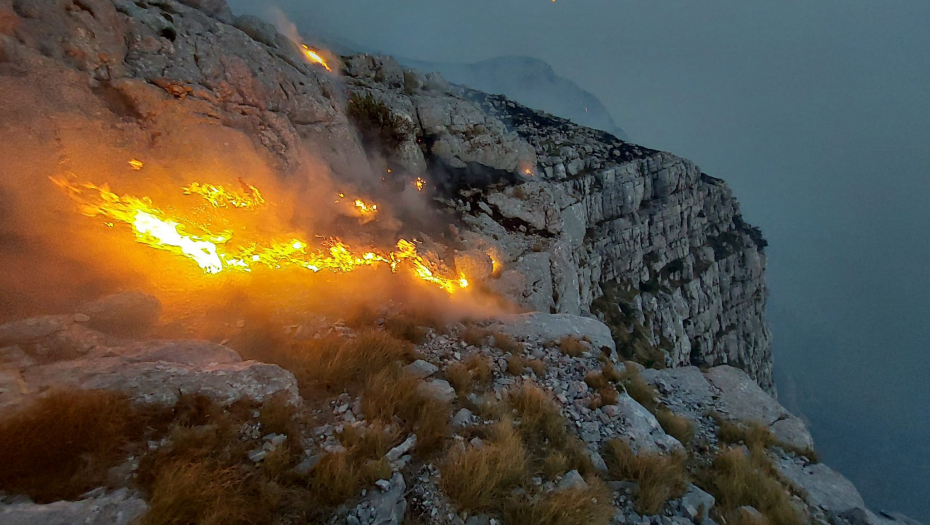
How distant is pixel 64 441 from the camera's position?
334 centimetres

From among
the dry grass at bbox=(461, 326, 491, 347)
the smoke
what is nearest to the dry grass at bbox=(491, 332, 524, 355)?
the dry grass at bbox=(461, 326, 491, 347)

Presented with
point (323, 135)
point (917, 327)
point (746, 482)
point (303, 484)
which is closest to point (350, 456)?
point (303, 484)

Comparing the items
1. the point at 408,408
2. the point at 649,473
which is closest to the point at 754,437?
the point at 649,473

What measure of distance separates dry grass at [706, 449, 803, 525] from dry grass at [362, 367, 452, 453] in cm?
405

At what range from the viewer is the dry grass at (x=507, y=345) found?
816 cm

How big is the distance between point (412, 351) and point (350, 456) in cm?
285

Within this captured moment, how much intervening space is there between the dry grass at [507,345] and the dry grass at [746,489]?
3.88m

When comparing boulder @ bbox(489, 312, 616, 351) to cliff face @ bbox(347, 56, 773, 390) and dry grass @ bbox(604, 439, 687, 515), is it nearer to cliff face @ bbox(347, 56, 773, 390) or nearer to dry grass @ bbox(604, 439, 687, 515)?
cliff face @ bbox(347, 56, 773, 390)

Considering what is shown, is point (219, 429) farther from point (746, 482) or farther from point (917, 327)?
point (917, 327)

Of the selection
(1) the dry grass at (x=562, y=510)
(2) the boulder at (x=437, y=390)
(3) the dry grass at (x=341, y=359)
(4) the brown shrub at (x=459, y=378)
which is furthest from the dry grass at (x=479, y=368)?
(1) the dry grass at (x=562, y=510)

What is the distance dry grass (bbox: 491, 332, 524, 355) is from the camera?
26.8ft

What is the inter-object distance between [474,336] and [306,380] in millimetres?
3771

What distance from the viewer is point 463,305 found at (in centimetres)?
1013

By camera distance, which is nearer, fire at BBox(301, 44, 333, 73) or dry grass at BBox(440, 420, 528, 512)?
dry grass at BBox(440, 420, 528, 512)
